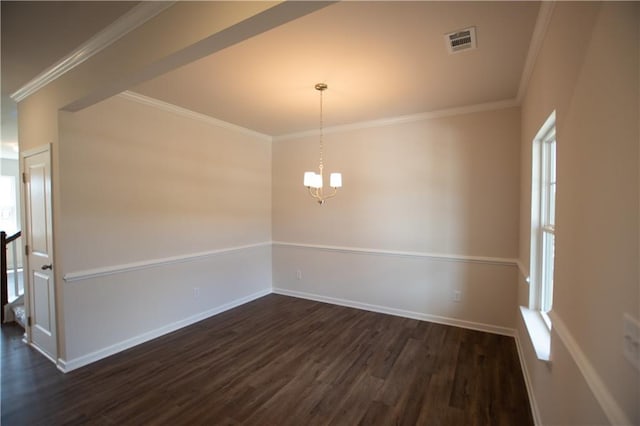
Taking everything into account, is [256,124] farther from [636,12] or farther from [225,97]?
[636,12]

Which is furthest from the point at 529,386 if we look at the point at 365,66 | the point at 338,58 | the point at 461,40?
the point at 338,58

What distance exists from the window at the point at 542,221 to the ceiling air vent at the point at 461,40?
91cm

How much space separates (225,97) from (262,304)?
3.15m

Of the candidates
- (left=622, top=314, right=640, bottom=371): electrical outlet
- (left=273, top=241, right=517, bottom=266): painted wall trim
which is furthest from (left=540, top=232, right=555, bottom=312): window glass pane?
(left=622, top=314, right=640, bottom=371): electrical outlet

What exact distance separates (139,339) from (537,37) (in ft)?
15.6

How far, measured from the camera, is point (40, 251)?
299 centimetres

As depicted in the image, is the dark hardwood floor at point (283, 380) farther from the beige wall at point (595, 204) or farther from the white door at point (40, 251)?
the beige wall at point (595, 204)

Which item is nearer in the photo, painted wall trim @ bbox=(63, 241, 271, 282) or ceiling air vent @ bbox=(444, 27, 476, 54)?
ceiling air vent @ bbox=(444, 27, 476, 54)

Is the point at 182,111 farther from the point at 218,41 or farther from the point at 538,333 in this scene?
the point at 538,333

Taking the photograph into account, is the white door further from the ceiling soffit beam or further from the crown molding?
the crown molding

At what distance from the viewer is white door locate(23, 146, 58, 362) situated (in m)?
2.82

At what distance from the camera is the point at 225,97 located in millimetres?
3297

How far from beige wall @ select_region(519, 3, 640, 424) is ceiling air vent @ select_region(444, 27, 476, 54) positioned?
0.52m

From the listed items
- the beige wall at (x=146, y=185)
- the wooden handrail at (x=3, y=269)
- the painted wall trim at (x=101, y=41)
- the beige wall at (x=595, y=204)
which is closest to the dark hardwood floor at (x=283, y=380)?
the wooden handrail at (x=3, y=269)
